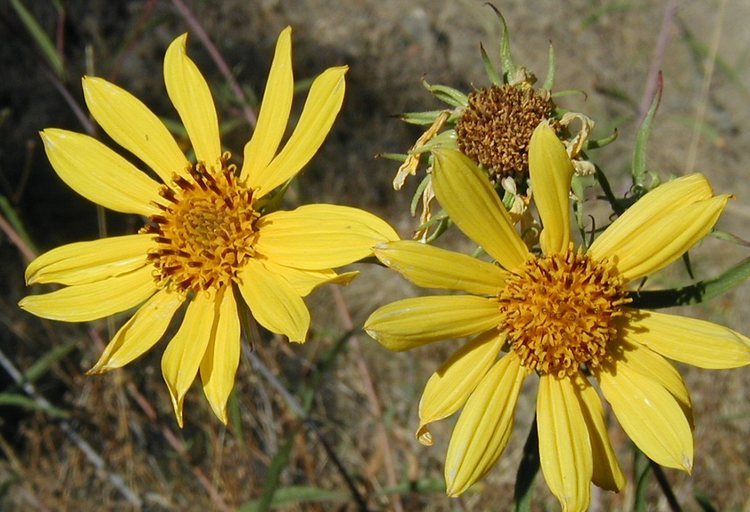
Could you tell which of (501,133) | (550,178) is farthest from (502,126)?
(550,178)

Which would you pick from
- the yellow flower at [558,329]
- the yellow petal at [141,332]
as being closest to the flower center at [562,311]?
the yellow flower at [558,329]

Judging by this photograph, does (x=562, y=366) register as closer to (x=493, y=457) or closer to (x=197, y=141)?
(x=493, y=457)

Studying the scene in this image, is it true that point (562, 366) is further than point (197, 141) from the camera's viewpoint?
No

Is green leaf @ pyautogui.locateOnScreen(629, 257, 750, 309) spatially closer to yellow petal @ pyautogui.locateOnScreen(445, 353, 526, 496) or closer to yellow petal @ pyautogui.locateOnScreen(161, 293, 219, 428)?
yellow petal @ pyautogui.locateOnScreen(445, 353, 526, 496)

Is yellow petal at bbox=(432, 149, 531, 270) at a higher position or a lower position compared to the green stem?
higher

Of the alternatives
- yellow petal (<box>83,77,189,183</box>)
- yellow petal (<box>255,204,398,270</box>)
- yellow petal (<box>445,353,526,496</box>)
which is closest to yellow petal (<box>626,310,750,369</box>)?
yellow petal (<box>445,353,526,496</box>)

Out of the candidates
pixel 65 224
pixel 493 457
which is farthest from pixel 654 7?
pixel 493 457
